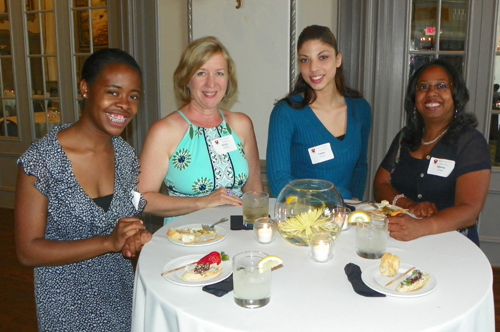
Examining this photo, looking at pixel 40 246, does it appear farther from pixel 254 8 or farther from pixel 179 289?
pixel 254 8

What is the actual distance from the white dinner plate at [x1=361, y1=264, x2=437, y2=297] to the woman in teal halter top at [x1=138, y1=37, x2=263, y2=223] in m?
0.88

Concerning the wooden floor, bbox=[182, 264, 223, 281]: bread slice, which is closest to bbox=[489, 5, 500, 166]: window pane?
the wooden floor

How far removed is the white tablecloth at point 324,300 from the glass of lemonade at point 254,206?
0.72 ft

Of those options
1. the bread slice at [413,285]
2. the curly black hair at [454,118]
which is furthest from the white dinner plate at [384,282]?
the curly black hair at [454,118]

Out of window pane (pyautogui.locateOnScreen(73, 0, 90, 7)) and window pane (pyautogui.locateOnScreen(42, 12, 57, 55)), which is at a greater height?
window pane (pyautogui.locateOnScreen(73, 0, 90, 7))

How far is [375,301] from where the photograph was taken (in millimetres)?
1181

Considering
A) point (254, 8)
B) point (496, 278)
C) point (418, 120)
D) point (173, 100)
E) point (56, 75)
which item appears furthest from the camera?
point (56, 75)

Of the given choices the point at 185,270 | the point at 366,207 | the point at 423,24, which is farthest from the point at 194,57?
the point at 423,24

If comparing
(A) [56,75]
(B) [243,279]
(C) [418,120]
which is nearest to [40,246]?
(B) [243,279]

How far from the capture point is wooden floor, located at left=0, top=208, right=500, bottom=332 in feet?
9.21

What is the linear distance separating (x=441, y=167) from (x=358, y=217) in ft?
2.01

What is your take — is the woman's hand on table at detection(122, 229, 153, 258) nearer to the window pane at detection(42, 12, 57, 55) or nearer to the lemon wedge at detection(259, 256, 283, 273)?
the lemon wedge at detection(259, 256, 283, 273)

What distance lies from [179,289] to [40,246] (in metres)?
0.54

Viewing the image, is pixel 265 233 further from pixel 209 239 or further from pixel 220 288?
pixel 220 288
